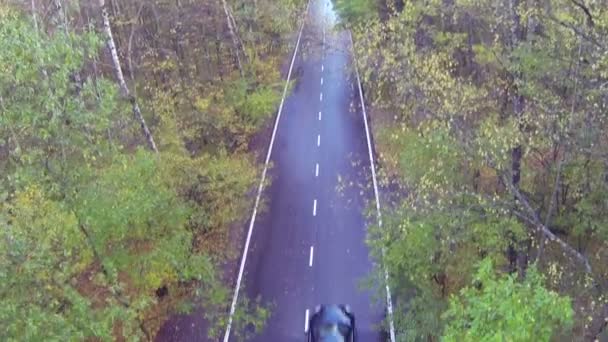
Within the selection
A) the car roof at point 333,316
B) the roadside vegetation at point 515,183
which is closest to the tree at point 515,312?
the roadside vegetation at point 515,183

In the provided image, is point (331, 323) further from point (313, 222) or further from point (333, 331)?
point (313, 222)

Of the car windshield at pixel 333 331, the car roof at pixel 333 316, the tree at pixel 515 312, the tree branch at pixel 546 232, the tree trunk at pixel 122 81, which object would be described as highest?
the tree trunk at pixel 122 81

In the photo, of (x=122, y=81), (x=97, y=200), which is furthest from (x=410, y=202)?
(x=122, y=81)

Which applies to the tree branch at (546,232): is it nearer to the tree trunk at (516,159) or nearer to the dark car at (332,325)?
the tree trunk at (516,159)

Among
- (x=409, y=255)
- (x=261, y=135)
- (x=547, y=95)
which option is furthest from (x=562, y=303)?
(x=261, y=135)

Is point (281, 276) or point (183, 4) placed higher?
point (183, 4)

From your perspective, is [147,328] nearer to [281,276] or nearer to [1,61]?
[281,276]
